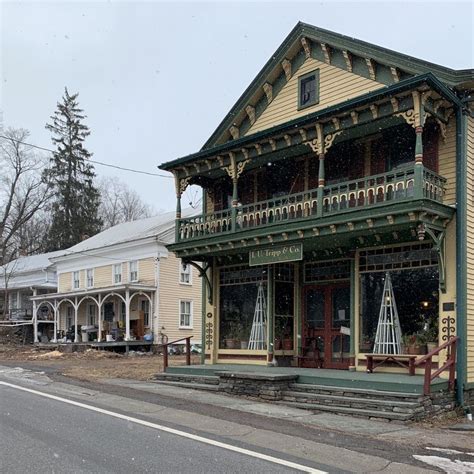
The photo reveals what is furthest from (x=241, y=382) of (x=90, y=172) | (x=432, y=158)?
(x=90, y=172)

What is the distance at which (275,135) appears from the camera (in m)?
15.3

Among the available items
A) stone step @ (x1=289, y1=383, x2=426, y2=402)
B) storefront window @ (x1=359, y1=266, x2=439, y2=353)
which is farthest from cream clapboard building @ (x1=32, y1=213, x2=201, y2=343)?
stone step @ (x1=289, y1=383, x2=426, y2=402)

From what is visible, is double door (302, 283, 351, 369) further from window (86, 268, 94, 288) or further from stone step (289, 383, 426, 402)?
window (86, 268, 94, 288)

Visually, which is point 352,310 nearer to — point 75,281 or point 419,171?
point 419,171

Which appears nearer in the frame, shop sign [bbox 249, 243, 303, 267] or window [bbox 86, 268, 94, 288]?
shop sign [bbox 249, 243, 303, 267]

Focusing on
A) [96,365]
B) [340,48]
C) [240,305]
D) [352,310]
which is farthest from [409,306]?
[96,365]

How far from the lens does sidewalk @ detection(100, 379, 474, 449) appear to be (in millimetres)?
9602

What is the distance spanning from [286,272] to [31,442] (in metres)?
10.0

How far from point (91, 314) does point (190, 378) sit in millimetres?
22621

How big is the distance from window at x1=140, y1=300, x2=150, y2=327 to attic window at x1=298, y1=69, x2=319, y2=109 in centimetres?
1920

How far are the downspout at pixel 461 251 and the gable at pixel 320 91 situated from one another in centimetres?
248

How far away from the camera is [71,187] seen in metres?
63.5

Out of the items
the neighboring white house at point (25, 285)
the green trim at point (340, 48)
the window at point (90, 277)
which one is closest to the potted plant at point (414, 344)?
the green trim at point (340, 48)

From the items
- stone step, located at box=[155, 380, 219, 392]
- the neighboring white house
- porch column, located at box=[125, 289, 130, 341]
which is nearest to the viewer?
stone step, located at box=[155, 380, 219, 392]
